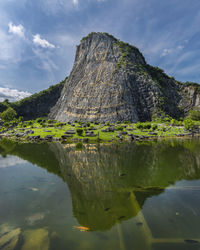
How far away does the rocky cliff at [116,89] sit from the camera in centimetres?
10094

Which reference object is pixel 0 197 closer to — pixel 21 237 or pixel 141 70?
pixel 21 237

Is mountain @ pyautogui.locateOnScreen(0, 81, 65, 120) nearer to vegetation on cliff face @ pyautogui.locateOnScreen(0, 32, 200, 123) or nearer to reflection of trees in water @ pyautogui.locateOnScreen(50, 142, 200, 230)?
vegetation on cliff face @ pyautogui.locateOnScreen(0, 32, 200, 123)

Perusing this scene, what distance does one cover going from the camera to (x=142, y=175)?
1577 centimetres

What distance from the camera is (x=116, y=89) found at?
103500 mm

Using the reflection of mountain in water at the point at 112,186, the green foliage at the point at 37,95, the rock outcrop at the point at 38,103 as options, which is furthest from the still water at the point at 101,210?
the green foliage at the point at 37,95

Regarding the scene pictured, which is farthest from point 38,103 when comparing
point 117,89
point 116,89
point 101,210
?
point 101,210

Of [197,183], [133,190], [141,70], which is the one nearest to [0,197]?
[133,190]

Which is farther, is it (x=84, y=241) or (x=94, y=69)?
(x=94, y=69)

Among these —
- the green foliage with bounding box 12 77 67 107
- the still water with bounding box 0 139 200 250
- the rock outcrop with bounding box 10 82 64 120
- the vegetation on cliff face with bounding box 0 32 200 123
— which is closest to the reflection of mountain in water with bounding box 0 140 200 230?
the still water with bounding box 0 139 200 250

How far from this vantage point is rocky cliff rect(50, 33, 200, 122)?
3974 inches

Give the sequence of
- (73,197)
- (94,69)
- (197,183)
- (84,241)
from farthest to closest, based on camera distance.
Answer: (94,69), (197,183), (73,197), (84,241)

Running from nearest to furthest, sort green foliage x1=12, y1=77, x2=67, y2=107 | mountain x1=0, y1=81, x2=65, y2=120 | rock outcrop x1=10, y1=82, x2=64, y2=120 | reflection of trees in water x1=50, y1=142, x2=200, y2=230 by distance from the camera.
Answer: reflection of trees in water x1=50, y1=142, x2=200, y2=230 < mountain x1=0, y1=81, x2=65, y2=120 < green foliage x1=12, y1=77, x2=67, y2=107 < rock outcrop x1=10, y1=82, x2=64, y2=120

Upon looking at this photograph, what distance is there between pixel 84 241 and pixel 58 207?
150 inches

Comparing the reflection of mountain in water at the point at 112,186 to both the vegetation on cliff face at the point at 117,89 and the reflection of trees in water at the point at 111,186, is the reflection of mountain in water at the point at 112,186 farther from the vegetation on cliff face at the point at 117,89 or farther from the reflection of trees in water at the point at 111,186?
the vegetation on cliff face at the point at 117,89
